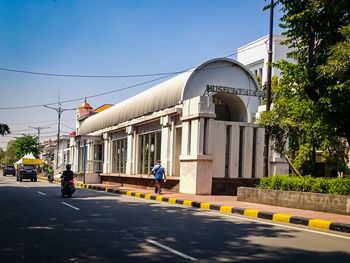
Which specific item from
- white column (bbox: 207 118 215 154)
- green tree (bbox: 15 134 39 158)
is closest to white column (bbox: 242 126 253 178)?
white column (bbox: 207 118 215 154)

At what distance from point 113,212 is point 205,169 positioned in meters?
7.34

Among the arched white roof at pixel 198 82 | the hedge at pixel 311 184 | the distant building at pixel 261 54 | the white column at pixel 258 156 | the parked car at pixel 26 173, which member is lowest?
the parked car at pixel 26 173

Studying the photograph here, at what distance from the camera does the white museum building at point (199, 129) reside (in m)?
18.6

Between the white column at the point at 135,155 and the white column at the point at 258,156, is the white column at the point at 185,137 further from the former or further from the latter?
the white column at the point at 135,155

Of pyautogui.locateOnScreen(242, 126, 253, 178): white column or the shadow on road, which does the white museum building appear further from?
the shadow on road

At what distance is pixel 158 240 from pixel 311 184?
273 inches

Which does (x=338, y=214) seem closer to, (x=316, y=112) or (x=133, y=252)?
(x=316, y=112)

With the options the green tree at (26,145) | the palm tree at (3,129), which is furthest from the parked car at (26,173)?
the green tree at (26,145)

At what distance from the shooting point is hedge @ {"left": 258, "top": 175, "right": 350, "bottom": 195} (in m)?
11.5

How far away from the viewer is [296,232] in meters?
8.67

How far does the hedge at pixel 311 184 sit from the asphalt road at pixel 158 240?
9.21ft

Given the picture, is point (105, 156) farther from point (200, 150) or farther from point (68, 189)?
point (200, 150)

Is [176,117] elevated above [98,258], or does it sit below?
above

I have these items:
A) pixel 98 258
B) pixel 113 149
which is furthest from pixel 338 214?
pixel 113 149
